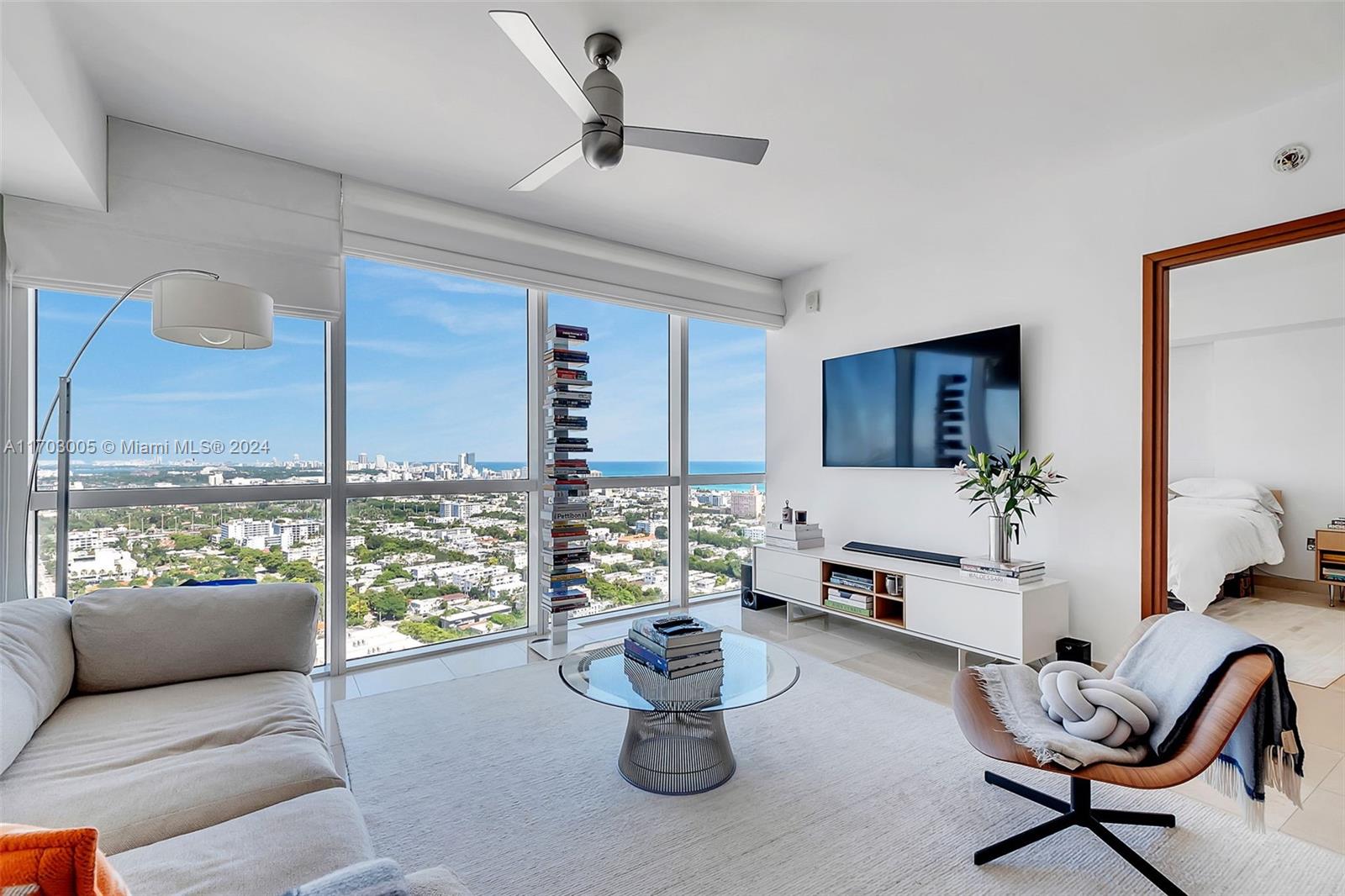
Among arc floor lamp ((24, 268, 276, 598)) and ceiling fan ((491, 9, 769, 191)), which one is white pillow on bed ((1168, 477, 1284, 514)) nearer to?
ceiling fan ((491, 9, 769, 191))

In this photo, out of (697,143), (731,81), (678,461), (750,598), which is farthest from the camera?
(678,461)

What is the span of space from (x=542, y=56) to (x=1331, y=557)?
139 inches

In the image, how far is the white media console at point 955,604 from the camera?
10.00ft

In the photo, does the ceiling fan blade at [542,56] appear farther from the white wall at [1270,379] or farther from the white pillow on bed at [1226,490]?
the white pillow on bed at [1226,490]

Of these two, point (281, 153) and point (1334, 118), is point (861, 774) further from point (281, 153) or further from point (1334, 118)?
point (281, 153)

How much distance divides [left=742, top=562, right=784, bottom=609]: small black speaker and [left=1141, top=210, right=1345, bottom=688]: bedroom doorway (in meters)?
2.33

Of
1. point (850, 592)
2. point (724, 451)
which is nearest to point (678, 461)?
point (724, 451)

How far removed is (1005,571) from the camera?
3129mm

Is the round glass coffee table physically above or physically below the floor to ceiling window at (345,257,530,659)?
below

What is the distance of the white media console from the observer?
3047mm

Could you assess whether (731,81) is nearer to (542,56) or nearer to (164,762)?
(542,56)

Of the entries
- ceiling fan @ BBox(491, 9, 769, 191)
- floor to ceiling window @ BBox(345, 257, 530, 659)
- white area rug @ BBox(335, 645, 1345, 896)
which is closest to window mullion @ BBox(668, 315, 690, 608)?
floor to ceiling window @ BBox(345, 257, 530, 659)

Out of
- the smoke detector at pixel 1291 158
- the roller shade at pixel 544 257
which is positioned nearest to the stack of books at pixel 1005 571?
the smoke detector at pixel 1291 158

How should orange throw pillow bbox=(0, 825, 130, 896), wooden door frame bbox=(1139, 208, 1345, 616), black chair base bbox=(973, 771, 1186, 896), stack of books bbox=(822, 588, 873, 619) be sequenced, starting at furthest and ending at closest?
stack of books bbox=(822, 588, 873, 619)
wooden door frame bbox=(1139, 208, 1345, 616)
black chair base bbox=(973, 771, 1186, 896)
orange throw pillow bbox=(0, 825, 130, 896)
